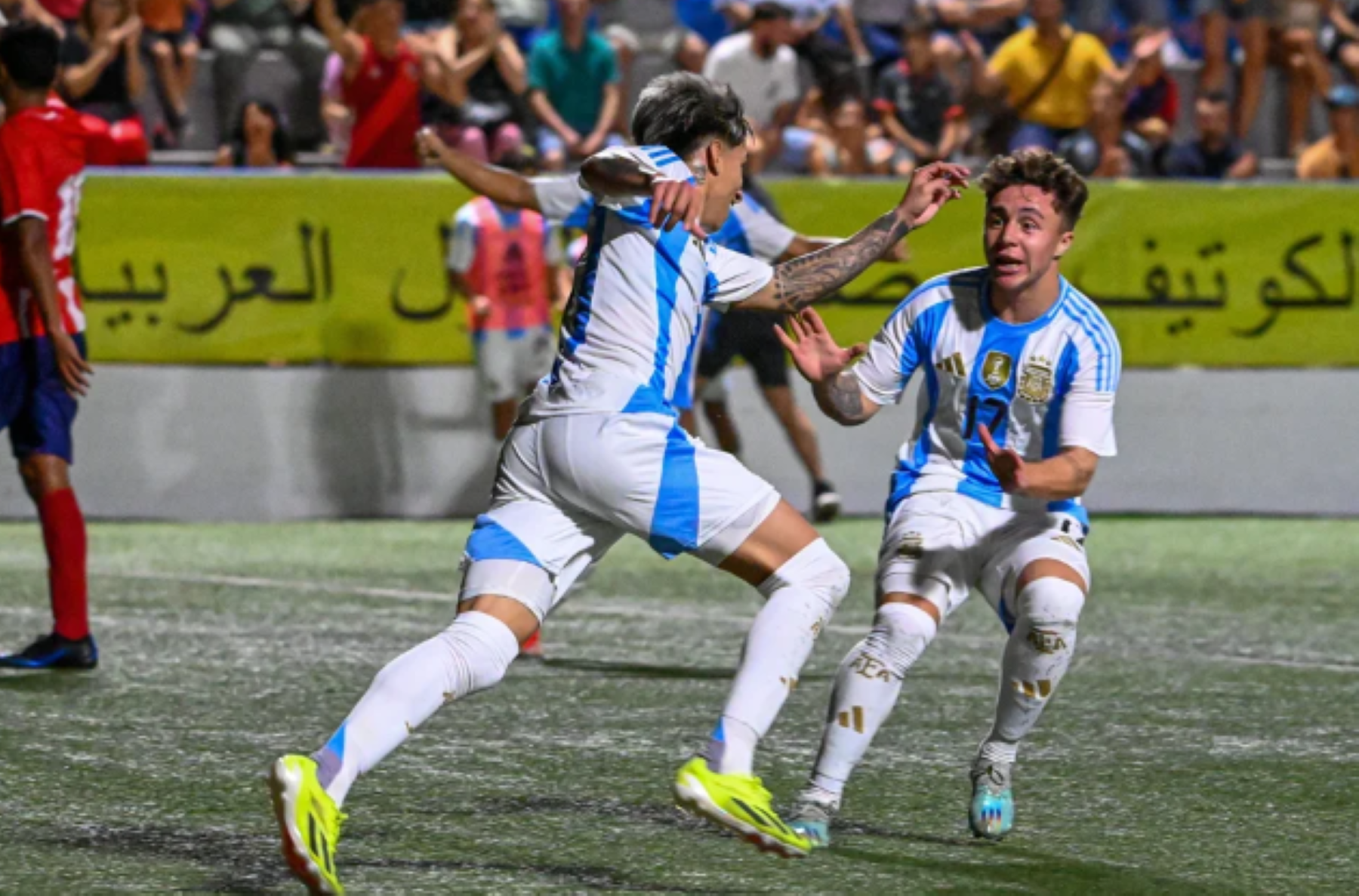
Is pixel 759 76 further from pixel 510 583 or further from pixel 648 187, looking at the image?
pixel 510 583

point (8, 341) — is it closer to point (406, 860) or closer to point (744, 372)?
point (406, 860)

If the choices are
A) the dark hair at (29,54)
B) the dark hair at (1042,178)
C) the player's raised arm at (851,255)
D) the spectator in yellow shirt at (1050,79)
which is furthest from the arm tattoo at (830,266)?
the spectator in yellow shirt at (1050,79)

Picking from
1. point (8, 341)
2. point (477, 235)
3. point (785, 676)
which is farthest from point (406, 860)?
point (477, 235)

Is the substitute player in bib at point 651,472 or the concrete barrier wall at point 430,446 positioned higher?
the substitute player in bib at point 651,472

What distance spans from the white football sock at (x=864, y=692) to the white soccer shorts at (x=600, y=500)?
20.2 inches

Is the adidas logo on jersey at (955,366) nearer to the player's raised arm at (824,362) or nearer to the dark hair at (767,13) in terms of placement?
the player's raised arm at (824,362)

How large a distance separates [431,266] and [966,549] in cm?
810

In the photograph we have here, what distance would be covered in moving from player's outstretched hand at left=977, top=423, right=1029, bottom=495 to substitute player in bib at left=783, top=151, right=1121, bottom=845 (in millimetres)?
190

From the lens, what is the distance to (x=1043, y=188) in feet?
19.2

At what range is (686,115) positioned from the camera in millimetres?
5371

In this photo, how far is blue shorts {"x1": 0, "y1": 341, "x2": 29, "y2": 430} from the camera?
8023 millimetres

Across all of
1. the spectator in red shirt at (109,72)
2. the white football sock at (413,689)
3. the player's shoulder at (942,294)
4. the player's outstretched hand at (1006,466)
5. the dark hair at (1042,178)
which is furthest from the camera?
the spectator in red shirt at (109,72)

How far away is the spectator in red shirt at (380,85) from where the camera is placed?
14.4 metres

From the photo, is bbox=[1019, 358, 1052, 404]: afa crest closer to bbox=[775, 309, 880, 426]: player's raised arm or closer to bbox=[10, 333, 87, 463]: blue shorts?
bbox=[775, 309, 880, 426]: player's raised arm
